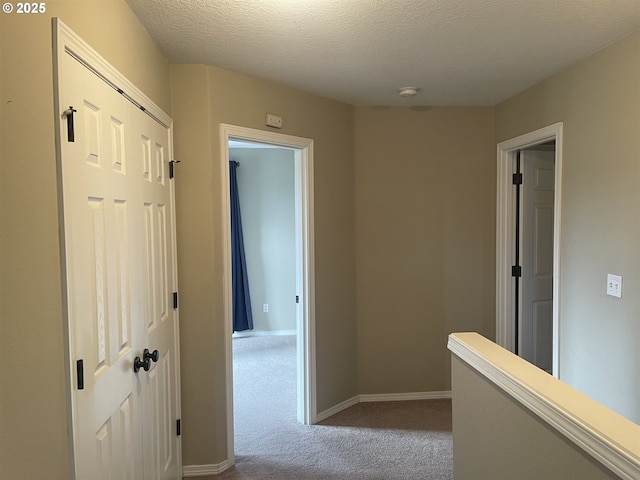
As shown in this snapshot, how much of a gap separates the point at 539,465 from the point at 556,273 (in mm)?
1674

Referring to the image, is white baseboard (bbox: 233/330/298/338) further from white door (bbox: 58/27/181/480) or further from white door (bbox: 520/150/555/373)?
white door (bbox: 58/27/181/480)

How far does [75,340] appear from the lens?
48.2 inches

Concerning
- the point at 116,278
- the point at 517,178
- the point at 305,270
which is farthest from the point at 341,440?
the point at 517,178

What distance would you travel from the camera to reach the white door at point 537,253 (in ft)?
10.9

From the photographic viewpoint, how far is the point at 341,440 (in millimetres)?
2885

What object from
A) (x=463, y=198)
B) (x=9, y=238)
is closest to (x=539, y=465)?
(x=9, y=238)

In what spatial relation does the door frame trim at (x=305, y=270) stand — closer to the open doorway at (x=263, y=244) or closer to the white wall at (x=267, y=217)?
the open doorway at (x=263, y=244)

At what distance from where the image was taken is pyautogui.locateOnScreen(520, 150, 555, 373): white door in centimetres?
333

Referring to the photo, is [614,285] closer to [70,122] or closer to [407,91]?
[407,91]

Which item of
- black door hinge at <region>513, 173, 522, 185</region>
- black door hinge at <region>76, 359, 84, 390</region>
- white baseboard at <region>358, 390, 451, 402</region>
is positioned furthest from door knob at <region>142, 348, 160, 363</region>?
black door hinge at <region>513, 173, 522, 185</region>

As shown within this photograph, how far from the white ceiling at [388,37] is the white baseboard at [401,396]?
2.40m

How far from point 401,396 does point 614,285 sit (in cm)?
190

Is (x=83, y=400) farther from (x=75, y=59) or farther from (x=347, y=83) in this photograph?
(x=347, y=83)

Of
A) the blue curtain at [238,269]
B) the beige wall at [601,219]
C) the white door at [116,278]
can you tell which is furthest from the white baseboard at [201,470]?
the blue curtain at [238,269]
